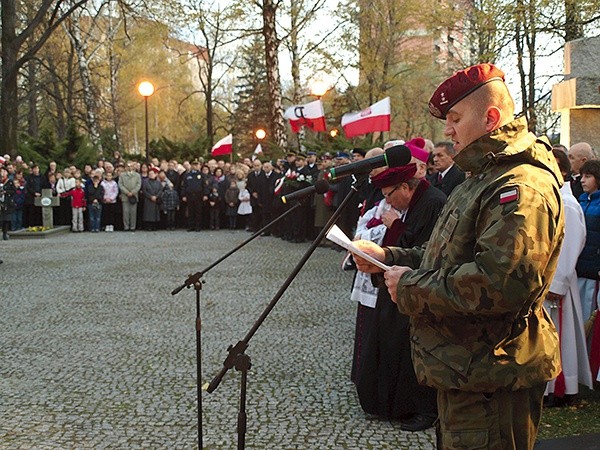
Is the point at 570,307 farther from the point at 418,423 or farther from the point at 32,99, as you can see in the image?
the point at 32,99

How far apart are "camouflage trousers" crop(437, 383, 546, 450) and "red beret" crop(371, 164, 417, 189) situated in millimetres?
2177

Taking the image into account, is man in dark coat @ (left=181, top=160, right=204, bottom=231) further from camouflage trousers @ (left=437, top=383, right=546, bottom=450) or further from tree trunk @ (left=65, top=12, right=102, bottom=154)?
camouflage trousers @ (left=437, top=383, right=546, bottom=450)

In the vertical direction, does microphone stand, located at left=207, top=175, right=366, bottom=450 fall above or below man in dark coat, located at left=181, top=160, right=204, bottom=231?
below

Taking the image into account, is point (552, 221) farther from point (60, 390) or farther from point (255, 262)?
point (255, 262)

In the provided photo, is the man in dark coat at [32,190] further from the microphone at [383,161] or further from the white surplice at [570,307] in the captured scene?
the microphone at [383,161]

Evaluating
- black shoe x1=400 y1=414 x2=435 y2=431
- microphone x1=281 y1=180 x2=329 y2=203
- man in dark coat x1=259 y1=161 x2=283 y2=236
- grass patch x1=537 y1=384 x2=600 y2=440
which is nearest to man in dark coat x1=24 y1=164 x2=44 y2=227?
man in dark coat x1=259 y1=161 x2=283 y2=236

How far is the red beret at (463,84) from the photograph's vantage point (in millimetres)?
2518

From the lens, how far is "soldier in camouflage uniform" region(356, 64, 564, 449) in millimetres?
2270

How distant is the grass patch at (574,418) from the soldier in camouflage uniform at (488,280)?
2493mm

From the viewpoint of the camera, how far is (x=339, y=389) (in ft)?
18.5

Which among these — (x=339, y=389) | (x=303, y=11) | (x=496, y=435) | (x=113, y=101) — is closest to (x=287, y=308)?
(x=339, y=389)

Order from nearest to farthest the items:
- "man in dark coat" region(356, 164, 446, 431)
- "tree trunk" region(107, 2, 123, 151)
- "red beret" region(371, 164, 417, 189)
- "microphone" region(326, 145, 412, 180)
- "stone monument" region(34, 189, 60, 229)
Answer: "microphone" region(326, 145, 412, 180), "red beret" region(371, 164, 417, 189), "man in dark coat" region(356, 164, 446, 431), "stone monument" region(34, 189, 60, 229), "tree trunk" region(107, 2, 123, 151)

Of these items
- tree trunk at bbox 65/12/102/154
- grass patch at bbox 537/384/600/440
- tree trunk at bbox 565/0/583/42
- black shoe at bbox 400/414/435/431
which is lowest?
grass patch at bbox 537/384/600/440

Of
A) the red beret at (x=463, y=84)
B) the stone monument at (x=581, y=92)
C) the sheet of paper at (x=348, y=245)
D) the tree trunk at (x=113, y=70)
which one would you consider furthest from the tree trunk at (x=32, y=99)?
the red beret at (x=463, y=84)
